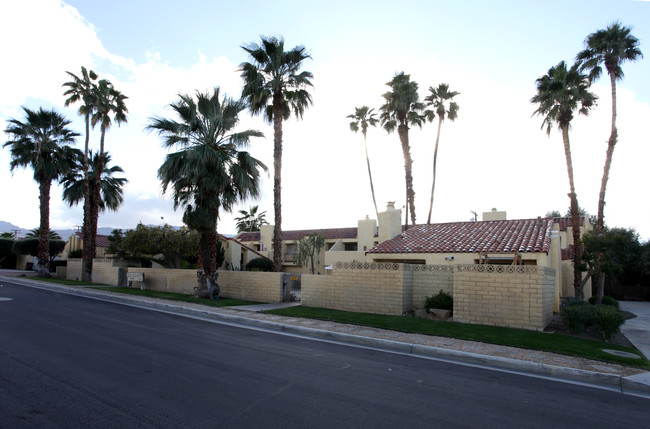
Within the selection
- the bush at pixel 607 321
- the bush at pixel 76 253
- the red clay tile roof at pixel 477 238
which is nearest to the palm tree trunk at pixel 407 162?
the red clay tile roof at pixel 477 238

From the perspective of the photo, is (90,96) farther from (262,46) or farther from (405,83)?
(405,83)

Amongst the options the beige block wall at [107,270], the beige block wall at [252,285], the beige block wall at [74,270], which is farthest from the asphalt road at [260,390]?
the beige block wall at [74,270]

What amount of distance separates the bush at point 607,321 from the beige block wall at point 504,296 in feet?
4.57

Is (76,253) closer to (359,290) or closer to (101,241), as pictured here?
(101,241)

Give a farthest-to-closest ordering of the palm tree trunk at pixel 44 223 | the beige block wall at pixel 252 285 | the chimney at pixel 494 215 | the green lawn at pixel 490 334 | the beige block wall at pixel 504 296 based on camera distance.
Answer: the palm tree trunk at pixel 44 223 < the chimney at pixel 494 215 < the beige block wall at pixel 252 285 < the beige block wall at pixel 504 296 < the green lawn at pixel 490 334

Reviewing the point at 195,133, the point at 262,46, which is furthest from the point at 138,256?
the point at 262,46

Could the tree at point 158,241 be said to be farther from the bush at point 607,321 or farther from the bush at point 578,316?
the bush at point 607,321

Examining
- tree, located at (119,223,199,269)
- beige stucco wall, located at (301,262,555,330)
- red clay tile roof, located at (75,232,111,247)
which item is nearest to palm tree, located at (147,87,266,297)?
beige stucco wall, located at (301,262,555,330)

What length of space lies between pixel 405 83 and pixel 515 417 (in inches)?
1155

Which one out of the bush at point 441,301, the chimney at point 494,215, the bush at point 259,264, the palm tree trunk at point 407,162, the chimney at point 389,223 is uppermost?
the palm tree trunk at point 407,162

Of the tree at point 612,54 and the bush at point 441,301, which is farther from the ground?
the tree at point 612,54

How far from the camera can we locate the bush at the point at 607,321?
11.1 meters

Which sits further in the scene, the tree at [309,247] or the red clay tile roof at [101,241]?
the red clay tile roof at [101,241]

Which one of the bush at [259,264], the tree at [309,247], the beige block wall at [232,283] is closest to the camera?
the beige block wall at [232,283]
